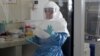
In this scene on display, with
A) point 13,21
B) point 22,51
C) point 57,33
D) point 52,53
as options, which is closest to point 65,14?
point 57,33

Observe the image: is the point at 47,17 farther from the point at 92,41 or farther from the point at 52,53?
the point at 92,41

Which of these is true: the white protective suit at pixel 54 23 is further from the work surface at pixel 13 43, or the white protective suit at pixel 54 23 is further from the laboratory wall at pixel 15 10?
the laboratory wall at pixel 15 10

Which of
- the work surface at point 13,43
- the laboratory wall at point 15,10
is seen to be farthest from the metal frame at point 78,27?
the laboratory wall at point 15,10

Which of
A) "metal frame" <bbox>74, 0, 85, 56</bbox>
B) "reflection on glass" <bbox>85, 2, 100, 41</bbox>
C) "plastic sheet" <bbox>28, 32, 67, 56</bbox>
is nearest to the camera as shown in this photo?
"plastic sheet" <bbox>28, 32, 67, 56</bbox>

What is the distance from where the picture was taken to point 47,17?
1320 mm

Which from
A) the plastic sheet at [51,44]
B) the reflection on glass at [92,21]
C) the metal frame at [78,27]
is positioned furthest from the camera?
the reflection on glass at [92,21]

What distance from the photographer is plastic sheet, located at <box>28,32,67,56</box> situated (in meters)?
1.20

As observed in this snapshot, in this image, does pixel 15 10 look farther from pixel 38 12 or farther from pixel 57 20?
pixel 57 20

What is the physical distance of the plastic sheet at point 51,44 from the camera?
1.20m

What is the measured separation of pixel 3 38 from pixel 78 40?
1.97 feet

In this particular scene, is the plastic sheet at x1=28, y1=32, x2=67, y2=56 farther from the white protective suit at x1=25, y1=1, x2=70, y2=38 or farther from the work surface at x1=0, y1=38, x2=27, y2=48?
the work surface at x1=0, y1=38, x2=27, y2=48

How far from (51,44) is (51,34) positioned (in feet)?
0.22

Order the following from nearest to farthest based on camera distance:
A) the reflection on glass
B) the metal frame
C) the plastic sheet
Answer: the plastic sheet → the metal frame → the reflection on glass

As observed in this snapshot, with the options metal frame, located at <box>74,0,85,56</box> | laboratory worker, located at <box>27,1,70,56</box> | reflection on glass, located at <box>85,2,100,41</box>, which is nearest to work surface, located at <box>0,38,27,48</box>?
laboratory worker, located at <box>27,1,70,56</box>
